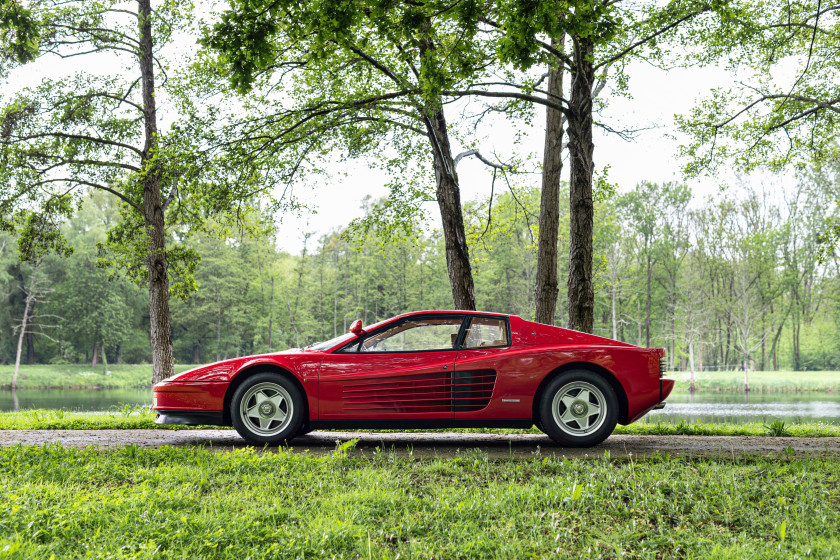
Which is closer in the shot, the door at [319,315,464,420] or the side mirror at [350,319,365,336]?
the door at [319,315,464,420]

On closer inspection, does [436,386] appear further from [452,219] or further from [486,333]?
[452,219]

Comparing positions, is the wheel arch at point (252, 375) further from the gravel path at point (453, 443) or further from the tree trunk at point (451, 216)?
the tree trunk at point (451, 216)

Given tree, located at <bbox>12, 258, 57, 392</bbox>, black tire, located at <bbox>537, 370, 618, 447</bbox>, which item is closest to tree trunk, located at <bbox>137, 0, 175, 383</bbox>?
black tire, located at <bbox>537, 370, 618, 447</bbox>

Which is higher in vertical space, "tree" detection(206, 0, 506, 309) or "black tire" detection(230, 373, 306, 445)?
"tree" detection(206, 0, 506, 309)

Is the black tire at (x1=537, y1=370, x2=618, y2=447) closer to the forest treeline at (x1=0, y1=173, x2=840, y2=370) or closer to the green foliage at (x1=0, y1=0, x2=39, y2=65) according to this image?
the green foliage at (x1=0, y1=0, x2=39, y2=65)

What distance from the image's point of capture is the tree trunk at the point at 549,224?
1194 centimetres

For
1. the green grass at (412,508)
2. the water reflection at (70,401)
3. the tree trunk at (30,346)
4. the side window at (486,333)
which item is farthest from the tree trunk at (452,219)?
the tree trunk at (30,346)

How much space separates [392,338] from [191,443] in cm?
250

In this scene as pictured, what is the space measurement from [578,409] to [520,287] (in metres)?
46.6

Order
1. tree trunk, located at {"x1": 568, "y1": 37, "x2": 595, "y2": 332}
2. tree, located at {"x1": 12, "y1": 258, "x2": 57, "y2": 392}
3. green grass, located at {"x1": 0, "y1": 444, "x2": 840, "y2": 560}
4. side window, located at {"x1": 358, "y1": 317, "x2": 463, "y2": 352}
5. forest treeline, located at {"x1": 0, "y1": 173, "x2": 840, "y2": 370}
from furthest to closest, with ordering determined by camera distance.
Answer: forest treeline, located at {"x1": 0, "y1": 173, "x2": 840, "y2": 370} < tree, located at {"x1": 12, "y1": 258, "x2": 57, "y2": 392} < tree trunk, located at {"x1": 568, "y1": 37, "x2": 595, "y2": 332} < side window, located at {"x1": 358, "y1": 317, "x2": 463, "y2": 352} < green grass, located at {"x1": 0, "y1": 444, "x2": 840, "y2": 560}

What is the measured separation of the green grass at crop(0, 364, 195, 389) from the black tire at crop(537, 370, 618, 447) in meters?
43.8

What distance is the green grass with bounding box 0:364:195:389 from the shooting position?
4294 cm

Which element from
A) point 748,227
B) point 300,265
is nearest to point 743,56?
point 748,227

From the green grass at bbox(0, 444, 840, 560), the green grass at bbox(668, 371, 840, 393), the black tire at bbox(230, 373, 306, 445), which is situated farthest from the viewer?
the green grass at bbox(668, 371, 840, 393)
